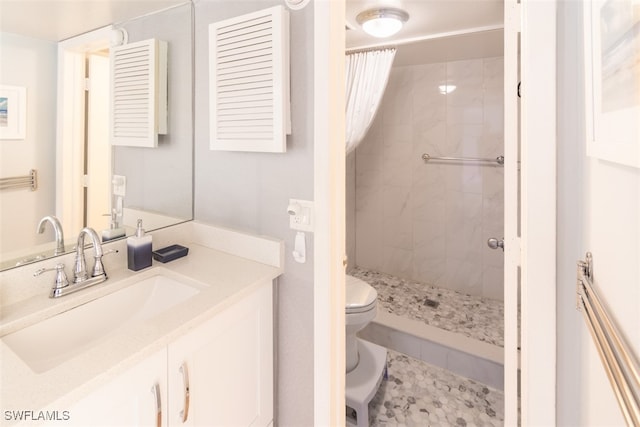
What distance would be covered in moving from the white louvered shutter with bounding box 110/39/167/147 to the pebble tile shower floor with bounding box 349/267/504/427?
1.69 meters

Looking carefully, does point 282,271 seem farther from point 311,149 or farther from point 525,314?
point 525,314

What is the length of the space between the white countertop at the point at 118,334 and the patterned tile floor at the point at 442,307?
1721mm

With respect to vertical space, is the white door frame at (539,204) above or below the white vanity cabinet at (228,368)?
above

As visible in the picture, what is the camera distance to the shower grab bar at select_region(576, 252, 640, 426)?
19.1 inches

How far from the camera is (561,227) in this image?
102 centimetres

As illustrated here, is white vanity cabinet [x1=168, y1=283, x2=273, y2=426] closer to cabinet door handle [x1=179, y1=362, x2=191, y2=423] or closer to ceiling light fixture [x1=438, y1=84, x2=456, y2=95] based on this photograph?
cabinet door handle [x1=179, y1=362, x2=191, y2=423]

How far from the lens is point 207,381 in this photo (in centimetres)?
101

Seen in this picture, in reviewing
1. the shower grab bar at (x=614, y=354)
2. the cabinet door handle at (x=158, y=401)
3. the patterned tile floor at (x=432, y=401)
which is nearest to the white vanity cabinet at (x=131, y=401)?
the cabinet door handle at (x=158, y=401)

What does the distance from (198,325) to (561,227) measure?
1097mm

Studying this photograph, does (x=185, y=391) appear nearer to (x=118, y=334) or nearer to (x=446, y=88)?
(x=118, y=334)

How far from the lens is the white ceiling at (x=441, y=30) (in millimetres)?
1837

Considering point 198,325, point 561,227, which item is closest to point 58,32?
A: point 198,325

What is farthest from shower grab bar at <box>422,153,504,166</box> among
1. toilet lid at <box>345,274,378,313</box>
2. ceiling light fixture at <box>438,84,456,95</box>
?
toilet lid at <box>345,274,378,313</box>

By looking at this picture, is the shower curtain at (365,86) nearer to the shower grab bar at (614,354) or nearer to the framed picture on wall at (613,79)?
the framed picture on wall at (613,79)
